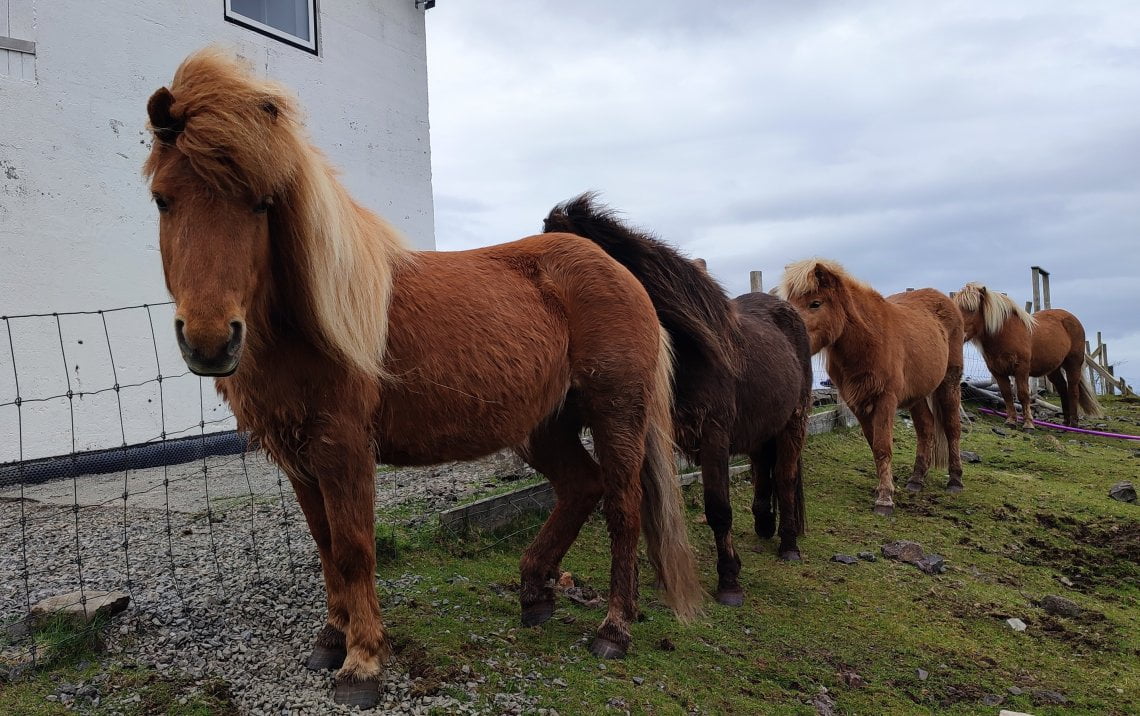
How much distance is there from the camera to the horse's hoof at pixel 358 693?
2479 mm

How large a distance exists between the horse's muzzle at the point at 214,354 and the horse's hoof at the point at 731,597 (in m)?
3.16

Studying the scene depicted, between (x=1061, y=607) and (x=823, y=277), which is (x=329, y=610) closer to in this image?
(x=1061, y=607)

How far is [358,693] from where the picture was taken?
2.49m

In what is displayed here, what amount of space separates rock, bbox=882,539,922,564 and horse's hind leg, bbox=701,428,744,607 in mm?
1651

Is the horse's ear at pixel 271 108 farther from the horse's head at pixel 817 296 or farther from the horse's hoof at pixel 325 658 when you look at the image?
the horse's head at pixel 817 296

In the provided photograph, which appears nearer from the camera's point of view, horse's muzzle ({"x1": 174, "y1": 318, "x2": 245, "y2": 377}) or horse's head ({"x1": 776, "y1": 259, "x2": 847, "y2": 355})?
horse's muzzle ({"x1": 174, "y1": 318, "x2": 245, "y2": 377})

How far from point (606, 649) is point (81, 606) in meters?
2.21

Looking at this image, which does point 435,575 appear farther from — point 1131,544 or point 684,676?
point 1131,544

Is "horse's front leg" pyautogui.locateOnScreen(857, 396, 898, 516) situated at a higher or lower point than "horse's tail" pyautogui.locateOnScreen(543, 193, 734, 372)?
lower

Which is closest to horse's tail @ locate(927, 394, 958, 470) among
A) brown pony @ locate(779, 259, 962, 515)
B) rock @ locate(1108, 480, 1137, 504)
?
brown pony @ locate(779, 259, 962, 515)

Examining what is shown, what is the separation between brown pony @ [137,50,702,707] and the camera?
6.61 feet

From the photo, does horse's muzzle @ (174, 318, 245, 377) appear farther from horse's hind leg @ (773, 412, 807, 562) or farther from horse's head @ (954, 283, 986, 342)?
horse's head @ (954, 283, 986, 342)

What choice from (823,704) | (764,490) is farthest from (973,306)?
(823,704)

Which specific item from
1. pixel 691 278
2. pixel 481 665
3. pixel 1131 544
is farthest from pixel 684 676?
pixel 1131 544
